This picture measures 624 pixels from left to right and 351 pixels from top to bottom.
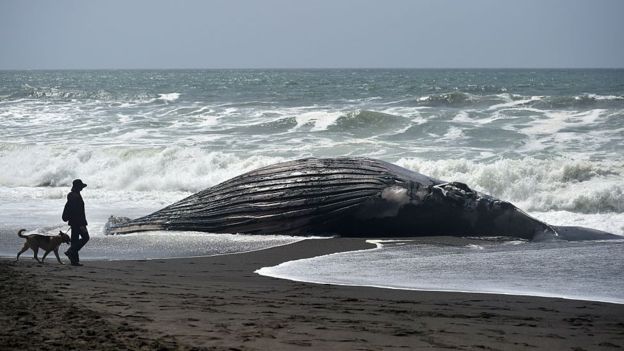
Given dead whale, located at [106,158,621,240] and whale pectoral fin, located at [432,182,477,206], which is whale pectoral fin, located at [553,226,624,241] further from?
whale pectoral fin, located at [432,182,477,206]

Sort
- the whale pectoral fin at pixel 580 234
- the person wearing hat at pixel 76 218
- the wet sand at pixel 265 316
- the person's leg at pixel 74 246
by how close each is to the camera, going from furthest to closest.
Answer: the whale pectoral fin at pixel 580 234, the person wearing hat at pixel 76 218, the person's leg at pixel 74 246, the wet sand at pixel 265 316

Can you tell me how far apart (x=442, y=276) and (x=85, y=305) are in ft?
13.7

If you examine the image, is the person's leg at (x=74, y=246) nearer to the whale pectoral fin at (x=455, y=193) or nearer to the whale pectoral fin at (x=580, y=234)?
the whale pectoral fin at (x=455, y=193)

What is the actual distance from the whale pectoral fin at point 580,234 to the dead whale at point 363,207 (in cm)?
1

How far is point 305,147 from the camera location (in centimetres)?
2517

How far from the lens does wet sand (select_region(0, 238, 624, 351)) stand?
225 inches

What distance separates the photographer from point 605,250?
10977mm

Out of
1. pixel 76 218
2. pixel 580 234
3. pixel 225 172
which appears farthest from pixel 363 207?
pixel 225 172

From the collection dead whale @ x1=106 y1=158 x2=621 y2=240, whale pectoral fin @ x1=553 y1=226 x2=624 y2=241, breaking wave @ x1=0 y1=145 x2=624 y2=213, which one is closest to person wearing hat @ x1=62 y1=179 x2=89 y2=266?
dead whale @ x1=106 y1=158 x2=621 y2=240

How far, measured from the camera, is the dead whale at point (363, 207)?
11.8 metres

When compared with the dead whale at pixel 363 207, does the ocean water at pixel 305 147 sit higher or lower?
higher

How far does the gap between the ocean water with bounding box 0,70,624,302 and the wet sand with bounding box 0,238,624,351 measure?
272 centimetres

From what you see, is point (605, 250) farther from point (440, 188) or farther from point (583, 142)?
point (583, 142)

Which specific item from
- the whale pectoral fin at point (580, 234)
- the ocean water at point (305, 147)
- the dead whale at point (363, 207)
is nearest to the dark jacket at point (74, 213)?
the ocean water at point (305, 147)
